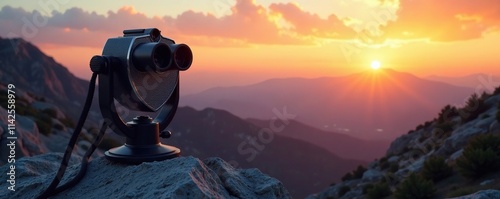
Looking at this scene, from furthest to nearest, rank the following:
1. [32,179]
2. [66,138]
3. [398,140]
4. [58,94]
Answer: [58,94], [398,140], [66,138], [32,179]

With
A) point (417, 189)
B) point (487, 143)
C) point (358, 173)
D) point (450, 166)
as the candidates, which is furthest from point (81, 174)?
point (358, 173)

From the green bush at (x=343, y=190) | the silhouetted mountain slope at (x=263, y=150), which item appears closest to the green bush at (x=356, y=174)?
the green bush at (x=343, y=190)

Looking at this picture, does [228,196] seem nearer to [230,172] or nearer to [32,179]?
[230,172]

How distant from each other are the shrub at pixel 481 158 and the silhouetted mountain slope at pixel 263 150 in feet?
215

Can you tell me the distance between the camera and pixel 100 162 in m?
3.94

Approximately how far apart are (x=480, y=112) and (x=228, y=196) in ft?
72.8

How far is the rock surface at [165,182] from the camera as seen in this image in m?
2.89

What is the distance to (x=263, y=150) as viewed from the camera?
89.4m

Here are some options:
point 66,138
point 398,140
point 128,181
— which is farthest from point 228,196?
point 398,140

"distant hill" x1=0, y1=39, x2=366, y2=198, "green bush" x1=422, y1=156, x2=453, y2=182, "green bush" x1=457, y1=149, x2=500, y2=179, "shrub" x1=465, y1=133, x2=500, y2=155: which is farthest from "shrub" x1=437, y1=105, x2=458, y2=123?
"distant hill" x1=0, y1=39, x2=366, y2=198

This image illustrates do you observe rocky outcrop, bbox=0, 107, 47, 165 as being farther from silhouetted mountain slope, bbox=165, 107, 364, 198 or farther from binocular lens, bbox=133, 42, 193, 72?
silhouetted mountain slope, bbox=165, 107, 364, 198

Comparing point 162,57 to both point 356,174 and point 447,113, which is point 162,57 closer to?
point 356,174

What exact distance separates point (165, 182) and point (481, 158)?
10328mm

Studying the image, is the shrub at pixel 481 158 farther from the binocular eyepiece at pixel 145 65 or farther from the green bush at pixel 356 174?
the green bush at pixel 356 174
